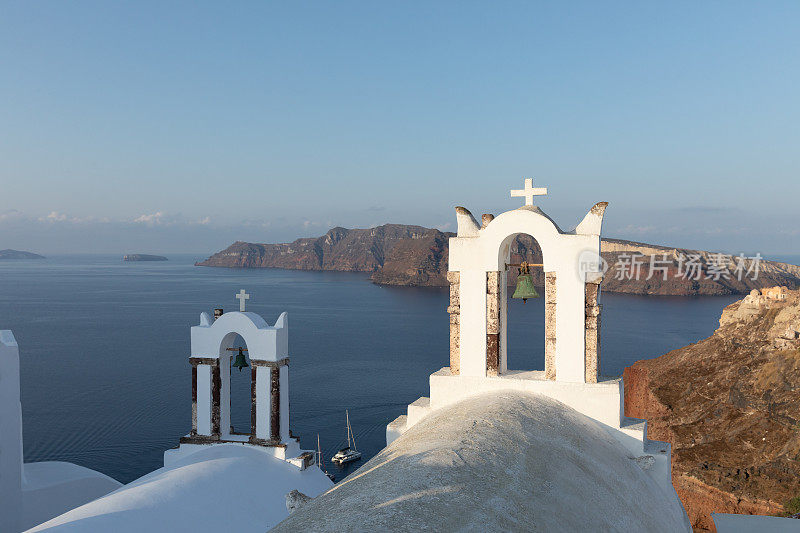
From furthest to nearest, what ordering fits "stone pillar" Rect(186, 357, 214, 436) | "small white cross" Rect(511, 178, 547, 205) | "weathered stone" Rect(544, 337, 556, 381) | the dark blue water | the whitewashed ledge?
the dark blue water
"stone pillar" Rect(186, 357, 214, 436)
"small white cross" Rect(511, 178, 547, 205)
"weathered stone" Rect(544, 337, 556, 381)
the whitewashed ledge

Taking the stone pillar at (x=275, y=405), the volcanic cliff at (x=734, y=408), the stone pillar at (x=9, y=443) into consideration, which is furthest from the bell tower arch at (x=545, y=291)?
the volcanic cliff at (x=734, y=408)

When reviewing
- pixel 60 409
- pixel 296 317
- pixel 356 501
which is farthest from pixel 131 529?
pixel 296 317

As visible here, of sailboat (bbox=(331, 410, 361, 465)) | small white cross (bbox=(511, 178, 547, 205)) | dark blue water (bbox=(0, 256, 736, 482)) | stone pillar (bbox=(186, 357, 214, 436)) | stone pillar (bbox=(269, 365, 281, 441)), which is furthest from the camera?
dark blue water (bbox=(0, 256, 736, 482))

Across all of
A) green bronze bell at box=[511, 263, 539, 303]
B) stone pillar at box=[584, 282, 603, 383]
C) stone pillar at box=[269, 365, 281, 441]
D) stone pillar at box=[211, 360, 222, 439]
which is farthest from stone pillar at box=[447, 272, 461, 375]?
stone pillar at box=[211, 360, 222, 439]

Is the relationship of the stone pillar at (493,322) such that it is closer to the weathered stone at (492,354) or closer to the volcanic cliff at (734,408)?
the weathered stone at (492,354)

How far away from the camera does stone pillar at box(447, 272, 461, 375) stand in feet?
31.3

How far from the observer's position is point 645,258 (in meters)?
178

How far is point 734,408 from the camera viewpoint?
50312 millimetres

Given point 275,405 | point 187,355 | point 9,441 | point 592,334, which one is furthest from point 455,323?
point 187,355

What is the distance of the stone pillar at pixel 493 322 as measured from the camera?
9.36 meters

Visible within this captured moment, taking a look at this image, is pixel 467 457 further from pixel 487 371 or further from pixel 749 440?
pixel 749 440

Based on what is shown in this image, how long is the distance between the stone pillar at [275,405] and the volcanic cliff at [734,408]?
99.5ft

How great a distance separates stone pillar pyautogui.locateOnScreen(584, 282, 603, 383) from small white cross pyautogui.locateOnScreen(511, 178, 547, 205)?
1672 mm

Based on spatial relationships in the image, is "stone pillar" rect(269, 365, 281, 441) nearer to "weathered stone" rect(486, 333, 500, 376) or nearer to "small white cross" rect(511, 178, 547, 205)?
"weathered stone" rect(486, 333, 500, 376)
